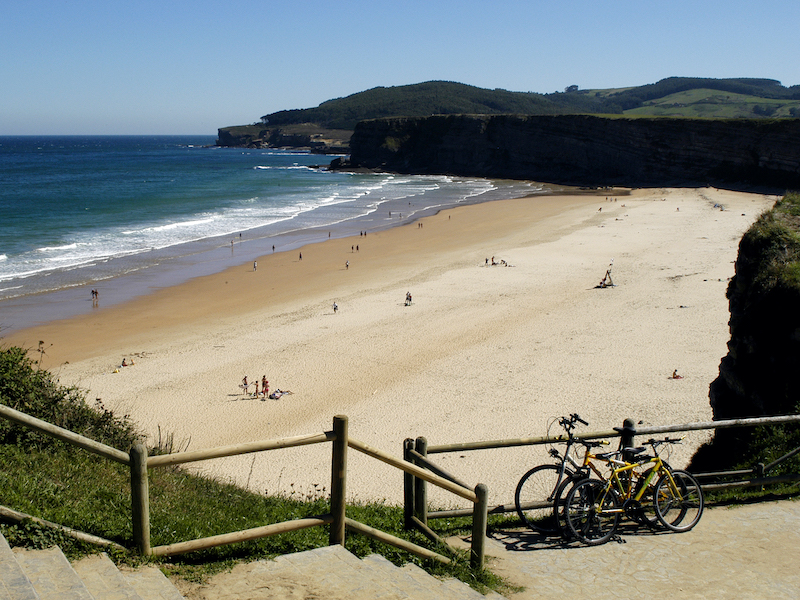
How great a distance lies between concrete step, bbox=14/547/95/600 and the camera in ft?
10.9

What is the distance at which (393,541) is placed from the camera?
460cm

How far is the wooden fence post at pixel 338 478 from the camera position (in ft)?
13.9

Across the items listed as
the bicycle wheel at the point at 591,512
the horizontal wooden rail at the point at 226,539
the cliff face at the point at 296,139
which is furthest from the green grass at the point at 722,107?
the horizontal wooden rail at the point at 226,539

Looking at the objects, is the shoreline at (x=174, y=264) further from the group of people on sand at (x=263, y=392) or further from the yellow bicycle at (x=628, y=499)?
the yellow bicycle at (x=628, y=499)

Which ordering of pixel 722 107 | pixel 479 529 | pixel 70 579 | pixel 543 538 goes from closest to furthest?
pixel 70 579 < pixel 479 529 < pixel 543 538 < pixel 722 107

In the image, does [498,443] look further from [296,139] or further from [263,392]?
[296,139]

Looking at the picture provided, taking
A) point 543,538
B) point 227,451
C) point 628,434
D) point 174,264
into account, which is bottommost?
point 174,264

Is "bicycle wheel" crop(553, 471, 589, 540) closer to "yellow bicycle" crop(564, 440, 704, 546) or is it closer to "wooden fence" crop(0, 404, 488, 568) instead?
"yellow bicycle" crop(564, 440, 704, 546)

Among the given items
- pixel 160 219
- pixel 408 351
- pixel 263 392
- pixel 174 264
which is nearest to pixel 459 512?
pixel 263 392

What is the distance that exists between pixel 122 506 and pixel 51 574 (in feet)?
5.03

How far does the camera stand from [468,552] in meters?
4.87

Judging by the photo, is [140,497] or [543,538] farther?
[543,538]

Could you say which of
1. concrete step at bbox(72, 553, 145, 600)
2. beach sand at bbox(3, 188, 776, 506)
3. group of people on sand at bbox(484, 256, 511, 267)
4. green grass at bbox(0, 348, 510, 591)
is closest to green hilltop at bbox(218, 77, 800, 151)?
group of people on sand at bbox(484, 256, 511, 267)

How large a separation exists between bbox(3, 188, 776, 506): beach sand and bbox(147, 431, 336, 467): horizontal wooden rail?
18.8 feet
